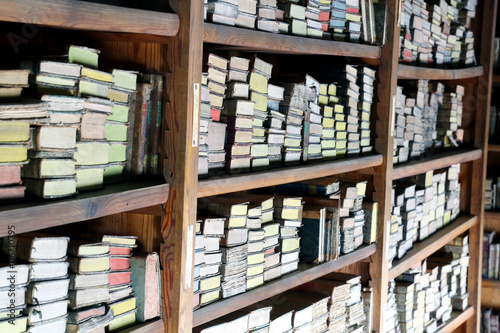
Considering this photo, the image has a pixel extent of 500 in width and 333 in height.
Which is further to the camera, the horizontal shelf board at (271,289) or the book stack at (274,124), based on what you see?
the book stack at (274,124)

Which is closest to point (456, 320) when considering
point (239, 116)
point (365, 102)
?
point (365, 102)

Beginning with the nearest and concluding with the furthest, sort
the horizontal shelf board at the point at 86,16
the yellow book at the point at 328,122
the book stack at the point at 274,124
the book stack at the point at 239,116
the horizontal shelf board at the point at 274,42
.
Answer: the horizontal shelf board at the point at 86,16 → the horizontal shelf board at the point at 274,42 → the book stack at the point at 239,116 → the book stack at the point at 274,124 → the yellow book at the point at 328,122

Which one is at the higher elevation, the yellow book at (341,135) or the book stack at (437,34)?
the book stack at (437,34)

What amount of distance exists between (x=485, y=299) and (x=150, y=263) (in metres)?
3.86

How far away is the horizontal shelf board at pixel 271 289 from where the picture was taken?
174cm

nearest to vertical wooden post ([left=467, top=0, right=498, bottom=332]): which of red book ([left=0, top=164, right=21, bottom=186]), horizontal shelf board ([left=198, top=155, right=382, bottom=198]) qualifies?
horizontal shelf board ([left=198, top=155, right=382, bottom=198])

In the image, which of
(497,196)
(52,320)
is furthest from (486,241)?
(52,320)

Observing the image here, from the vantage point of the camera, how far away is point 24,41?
1.55 meters

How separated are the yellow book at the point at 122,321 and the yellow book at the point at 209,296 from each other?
0.27 m

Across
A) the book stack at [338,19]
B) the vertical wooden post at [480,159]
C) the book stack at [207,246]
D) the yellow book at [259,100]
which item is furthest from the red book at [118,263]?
the vertical wooden post at [480,159]

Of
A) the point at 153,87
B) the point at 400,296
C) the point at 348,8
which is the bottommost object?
the point at 400,296

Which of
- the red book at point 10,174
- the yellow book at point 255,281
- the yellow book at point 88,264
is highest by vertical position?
the red book at point 10,174

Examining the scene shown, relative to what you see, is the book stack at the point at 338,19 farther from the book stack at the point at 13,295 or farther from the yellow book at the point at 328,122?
the book stack at the point at 13,295

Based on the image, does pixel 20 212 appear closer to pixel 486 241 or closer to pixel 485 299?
pixel 486 241
